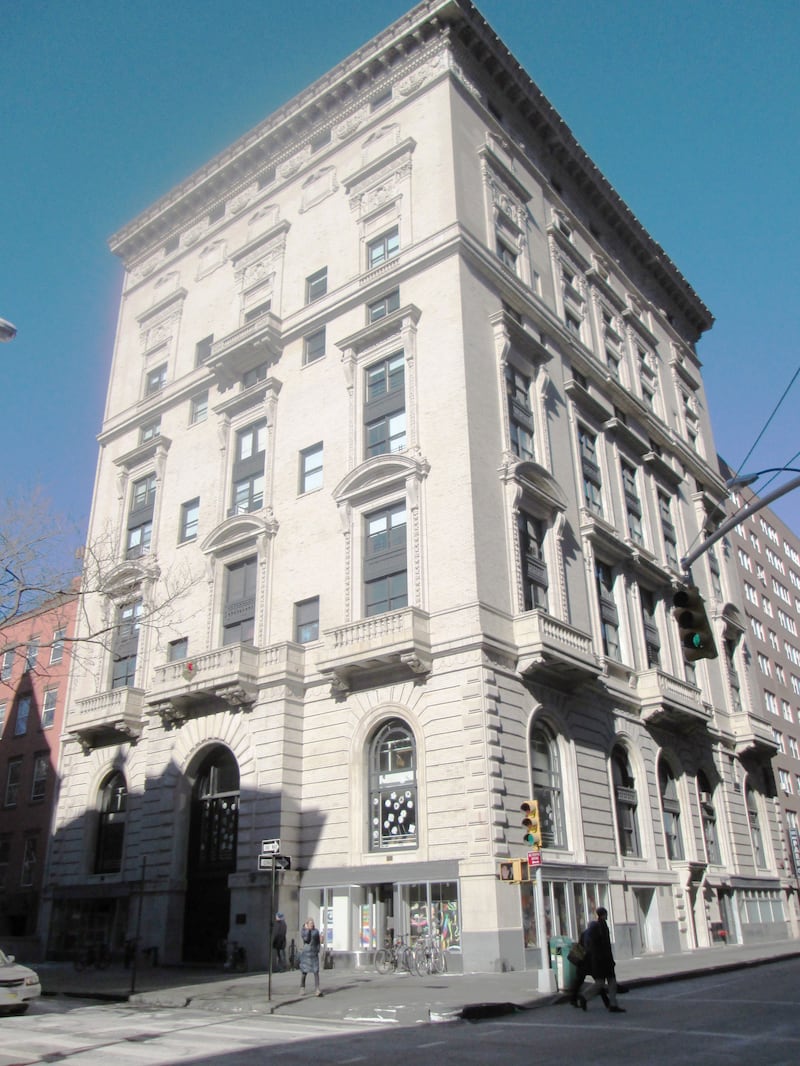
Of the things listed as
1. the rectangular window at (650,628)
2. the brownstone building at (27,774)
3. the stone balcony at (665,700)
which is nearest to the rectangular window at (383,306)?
the rectangular window at (650,628)

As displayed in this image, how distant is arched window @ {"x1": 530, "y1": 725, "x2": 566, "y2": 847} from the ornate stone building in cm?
12

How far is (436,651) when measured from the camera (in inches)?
1106

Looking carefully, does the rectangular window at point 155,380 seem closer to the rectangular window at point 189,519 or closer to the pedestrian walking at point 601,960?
the rectangular window at point 189,519

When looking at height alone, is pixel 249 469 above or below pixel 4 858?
above

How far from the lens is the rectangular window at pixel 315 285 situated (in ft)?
133

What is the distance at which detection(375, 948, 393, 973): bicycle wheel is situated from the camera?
25.5 meters

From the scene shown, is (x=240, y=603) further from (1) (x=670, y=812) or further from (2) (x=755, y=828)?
(2) (x=755, y=828)

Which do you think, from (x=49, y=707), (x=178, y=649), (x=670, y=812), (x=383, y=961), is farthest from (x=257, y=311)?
(x=383, y=961)

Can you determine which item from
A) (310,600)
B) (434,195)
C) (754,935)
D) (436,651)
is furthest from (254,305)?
(754,935)

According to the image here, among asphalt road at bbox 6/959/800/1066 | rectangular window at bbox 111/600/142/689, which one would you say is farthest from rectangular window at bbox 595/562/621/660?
rectangular window at bbox 111/600/142/689

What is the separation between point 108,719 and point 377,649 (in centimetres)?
1443

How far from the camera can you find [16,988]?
1769 cm

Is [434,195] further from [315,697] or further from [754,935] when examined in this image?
[754,935]

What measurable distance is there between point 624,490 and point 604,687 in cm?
1254
